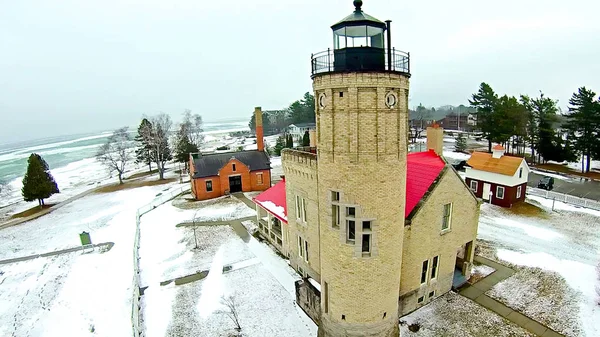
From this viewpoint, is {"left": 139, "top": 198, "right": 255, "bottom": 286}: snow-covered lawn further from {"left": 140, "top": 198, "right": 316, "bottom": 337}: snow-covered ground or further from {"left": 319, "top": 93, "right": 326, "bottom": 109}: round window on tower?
{"left": 319, "top": 93, "right": 326, "bottom": 109}: round window on tower

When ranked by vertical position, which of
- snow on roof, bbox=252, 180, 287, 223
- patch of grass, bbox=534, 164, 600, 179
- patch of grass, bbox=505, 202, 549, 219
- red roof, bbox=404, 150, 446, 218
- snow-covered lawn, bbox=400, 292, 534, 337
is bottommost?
snow-covered lawn, bbox=400, 292, 534, 337

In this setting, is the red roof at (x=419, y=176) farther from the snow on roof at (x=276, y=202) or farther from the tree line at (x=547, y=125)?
the tree line at (x=547, y=125)

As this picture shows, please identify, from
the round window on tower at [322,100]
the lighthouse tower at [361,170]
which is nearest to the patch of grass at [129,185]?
the lighthouse tower at [361,170]

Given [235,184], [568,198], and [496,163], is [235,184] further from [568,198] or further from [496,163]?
[568,198]

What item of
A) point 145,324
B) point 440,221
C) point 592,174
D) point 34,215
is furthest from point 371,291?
point 592,174

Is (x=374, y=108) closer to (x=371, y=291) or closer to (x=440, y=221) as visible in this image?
(x=371, y=291)

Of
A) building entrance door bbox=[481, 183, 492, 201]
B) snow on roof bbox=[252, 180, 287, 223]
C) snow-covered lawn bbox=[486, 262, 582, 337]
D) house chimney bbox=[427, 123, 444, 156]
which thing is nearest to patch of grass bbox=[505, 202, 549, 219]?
building entrance door bbox=[481, 183, 492, 201]
